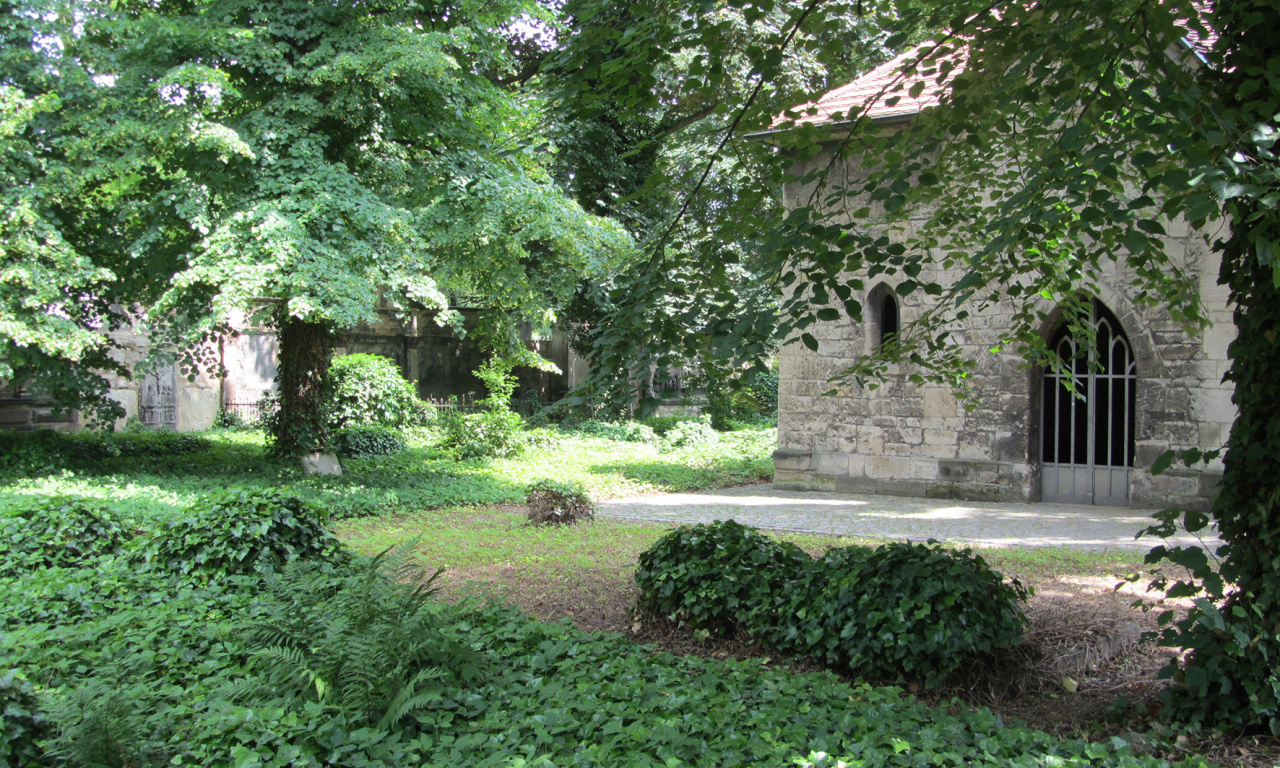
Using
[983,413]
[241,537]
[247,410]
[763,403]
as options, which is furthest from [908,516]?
[247,410]

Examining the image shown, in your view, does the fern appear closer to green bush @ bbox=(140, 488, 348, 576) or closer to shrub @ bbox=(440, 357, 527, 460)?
green bush @ bbox=(140, 488, 348, 576)

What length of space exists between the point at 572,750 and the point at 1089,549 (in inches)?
275

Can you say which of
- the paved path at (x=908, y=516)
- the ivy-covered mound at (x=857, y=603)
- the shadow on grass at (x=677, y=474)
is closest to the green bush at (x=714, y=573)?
the ivy-covered mound at (x=857, y=603)

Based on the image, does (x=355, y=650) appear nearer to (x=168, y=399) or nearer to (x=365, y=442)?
(x=365, y=442)

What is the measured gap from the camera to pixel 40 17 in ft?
36.2

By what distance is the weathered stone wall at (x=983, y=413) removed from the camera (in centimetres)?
1071

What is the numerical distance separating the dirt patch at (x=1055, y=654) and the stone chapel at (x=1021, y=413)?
5.24 meters

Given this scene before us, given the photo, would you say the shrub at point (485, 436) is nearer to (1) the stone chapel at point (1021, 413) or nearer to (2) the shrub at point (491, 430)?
(2) the shrub at point (491, 430)

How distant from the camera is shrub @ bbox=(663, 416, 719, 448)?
19703 millimetres

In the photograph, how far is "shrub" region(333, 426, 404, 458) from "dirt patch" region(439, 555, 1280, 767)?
33.1ft

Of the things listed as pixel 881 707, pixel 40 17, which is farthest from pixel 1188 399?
pixel 40 17

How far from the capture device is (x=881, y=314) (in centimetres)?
1318

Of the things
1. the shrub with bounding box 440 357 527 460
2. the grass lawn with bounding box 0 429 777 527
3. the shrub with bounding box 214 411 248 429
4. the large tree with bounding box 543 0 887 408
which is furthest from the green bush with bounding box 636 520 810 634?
the shrub with bounding box 214 411 248 429

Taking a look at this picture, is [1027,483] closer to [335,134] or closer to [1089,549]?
[1089,549]
